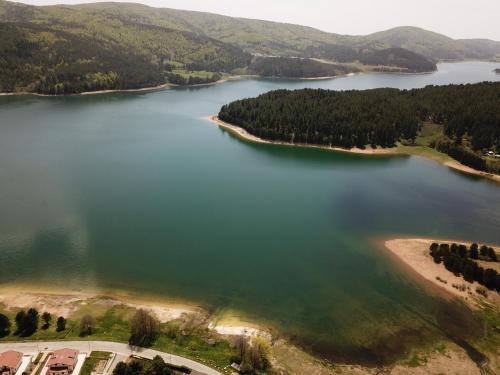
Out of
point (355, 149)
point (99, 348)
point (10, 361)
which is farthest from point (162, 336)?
point (355, 149)

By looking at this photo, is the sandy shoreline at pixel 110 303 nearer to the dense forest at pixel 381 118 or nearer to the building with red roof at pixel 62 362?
the building with red roof at pixel 62 362

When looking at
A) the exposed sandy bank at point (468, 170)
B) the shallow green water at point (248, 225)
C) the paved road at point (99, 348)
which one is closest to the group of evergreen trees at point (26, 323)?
the paved road at point (99, 348)

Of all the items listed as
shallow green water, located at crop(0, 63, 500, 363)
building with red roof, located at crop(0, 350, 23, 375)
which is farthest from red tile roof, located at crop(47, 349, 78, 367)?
shallow green water, located at crop(0, 63, 500, 363)

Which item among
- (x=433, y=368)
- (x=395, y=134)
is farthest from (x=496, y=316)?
(x=395, y=134)

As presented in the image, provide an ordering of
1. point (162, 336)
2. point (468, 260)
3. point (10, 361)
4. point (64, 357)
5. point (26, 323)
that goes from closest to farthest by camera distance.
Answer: point (10, 361)
point (64, 357)
point (26, 323)
point (162, 336)
point (468, 260)

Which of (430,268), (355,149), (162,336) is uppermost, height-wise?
(355,149)

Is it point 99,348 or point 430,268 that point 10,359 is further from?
point 430,268

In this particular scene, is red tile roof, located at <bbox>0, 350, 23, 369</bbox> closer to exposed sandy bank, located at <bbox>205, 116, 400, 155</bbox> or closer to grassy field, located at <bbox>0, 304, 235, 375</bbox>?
grassy field, located at <bbox>0, 304, 235, 375</bbox>
